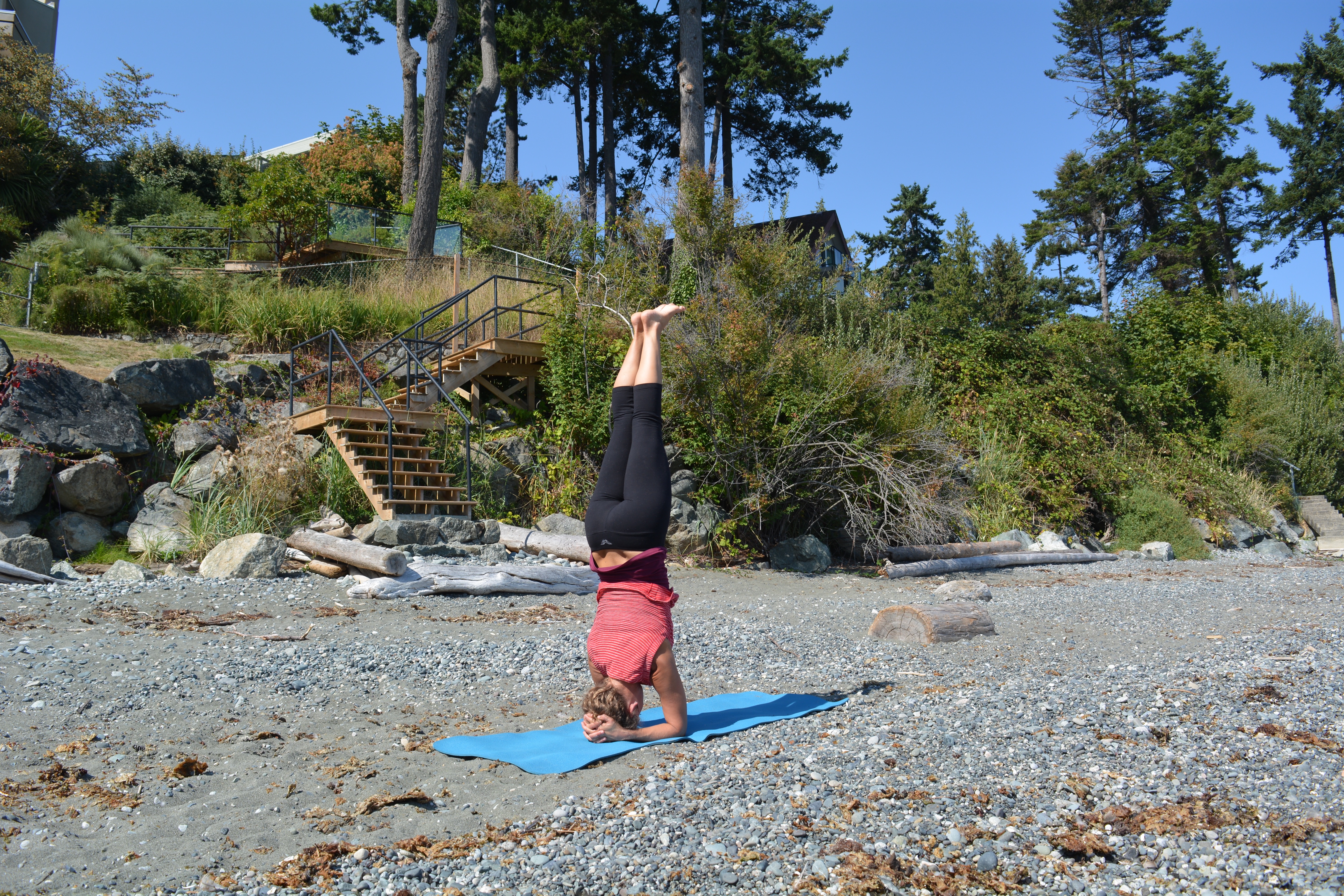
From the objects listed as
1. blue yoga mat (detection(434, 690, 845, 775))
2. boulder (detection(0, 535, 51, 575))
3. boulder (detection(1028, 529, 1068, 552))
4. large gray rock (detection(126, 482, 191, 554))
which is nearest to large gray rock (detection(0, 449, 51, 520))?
boulder (detection(0, 535, 51, 575))

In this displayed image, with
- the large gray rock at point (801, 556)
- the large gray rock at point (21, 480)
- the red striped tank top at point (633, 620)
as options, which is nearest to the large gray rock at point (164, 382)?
the large gray rock at point (21, 480)

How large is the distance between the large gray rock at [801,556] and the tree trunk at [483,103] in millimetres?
13746

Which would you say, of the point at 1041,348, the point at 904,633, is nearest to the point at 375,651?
the point at 904,633

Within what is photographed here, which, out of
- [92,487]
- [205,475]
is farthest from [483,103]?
[92,487]

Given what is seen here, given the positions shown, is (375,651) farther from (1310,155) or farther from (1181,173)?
(1310,155)

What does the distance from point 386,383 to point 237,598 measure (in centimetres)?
572

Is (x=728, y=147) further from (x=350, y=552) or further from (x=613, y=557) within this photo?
(x=613, y=557)

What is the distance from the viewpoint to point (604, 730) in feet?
11.7

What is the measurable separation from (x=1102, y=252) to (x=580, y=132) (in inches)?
758

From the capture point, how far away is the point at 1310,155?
27172mm

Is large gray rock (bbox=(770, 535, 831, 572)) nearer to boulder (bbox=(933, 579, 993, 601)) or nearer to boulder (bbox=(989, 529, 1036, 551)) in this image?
boulder (bbox=(933, 579, 993, 601))

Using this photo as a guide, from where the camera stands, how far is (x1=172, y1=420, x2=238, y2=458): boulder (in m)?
A: 8.96

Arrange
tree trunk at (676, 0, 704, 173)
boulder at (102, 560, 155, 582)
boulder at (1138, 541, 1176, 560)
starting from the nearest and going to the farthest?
boulder at (102, 560, 155, 582)
boulder at (1138, 541, 1176, 560)
tree trunk at (676, 0, 704, 173)

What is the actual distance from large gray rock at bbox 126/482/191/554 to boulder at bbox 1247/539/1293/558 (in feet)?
50.2
